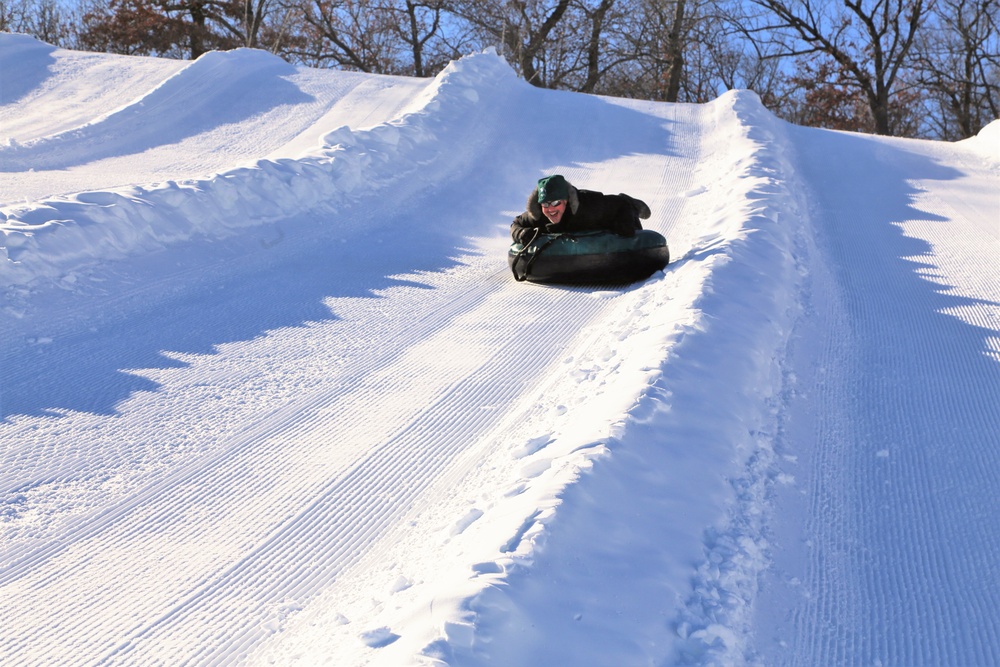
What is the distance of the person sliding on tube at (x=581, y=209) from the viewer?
17.4 ft

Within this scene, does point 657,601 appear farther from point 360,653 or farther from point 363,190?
point 363,190

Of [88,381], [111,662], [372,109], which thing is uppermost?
[372,109]

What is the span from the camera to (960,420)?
3555mm

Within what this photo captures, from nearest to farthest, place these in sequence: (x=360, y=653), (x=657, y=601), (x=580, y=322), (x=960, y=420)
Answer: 1. (x=360, y=653)
2. (x=657, y=601)
3. (x=960, y=420)
4. (x=580, y=322)

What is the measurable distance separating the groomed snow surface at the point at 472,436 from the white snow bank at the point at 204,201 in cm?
3

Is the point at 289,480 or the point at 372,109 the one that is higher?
the point at 372,109

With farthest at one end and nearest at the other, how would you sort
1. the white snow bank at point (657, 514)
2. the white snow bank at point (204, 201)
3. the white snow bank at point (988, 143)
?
the white snow bank at point (988, 143) → the white snow bank at point (204, 201) → the white snow bank at point (657, 514)

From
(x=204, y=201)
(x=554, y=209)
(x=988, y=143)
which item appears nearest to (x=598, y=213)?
(x=554, y=209)

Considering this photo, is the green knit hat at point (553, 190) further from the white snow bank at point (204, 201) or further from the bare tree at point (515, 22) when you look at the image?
the bare tree at point (515, 22)

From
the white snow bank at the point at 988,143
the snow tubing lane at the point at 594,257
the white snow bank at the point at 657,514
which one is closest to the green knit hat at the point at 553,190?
the snow tubing lane at the point at 594,257

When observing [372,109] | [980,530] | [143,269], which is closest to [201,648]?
[980,530]

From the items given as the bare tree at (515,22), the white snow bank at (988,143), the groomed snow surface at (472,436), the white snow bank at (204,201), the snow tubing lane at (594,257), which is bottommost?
the groomed snow surface at (472,436)

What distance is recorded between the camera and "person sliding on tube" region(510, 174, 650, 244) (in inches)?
209

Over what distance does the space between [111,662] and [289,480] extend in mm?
951
